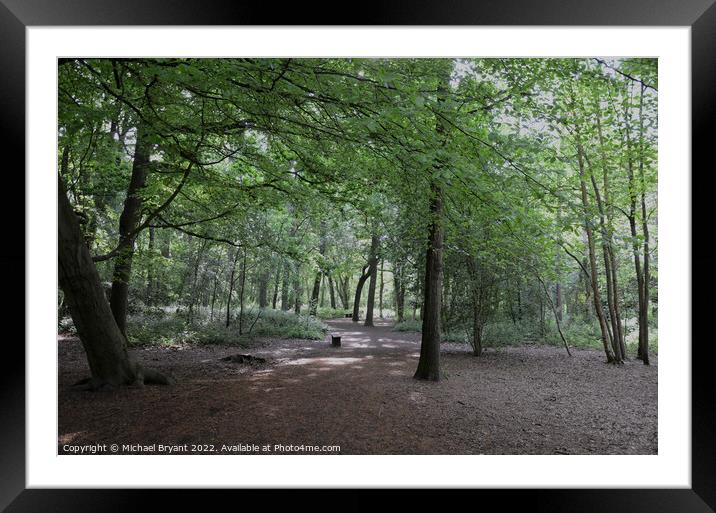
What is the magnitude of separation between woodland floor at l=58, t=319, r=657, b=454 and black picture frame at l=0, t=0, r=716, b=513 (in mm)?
648

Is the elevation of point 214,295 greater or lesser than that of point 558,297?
greater

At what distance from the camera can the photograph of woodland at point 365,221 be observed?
269 centimetres

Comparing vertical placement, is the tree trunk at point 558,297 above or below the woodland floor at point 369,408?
above

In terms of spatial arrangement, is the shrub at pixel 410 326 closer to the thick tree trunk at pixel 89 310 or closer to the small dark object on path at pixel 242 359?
the small dark object on path at pixel 242 359

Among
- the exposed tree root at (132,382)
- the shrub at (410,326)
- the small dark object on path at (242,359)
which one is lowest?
the shrub at (410,326)

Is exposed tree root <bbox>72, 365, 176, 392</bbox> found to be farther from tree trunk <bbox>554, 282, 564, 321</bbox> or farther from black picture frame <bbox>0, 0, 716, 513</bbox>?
tree trunk <bbox>554, 282, 564, 321</bbox>
